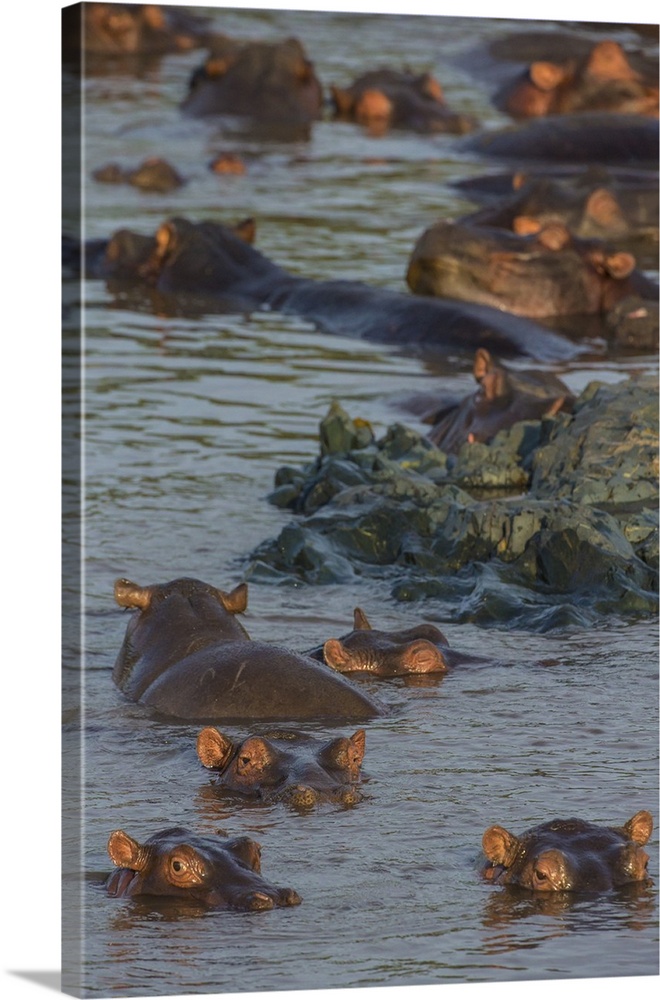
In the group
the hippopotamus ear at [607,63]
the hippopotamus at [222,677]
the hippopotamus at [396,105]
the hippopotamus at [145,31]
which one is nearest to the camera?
the hippopotamus at [222,677]

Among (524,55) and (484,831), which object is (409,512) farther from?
(524,55)

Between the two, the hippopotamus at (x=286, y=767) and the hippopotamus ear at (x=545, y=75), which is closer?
the hippopotamus at (x=286, y=767)

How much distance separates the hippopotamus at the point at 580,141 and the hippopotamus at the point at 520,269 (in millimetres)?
4375

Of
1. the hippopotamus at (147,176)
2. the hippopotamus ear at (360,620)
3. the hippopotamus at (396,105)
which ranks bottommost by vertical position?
the hippopotamus ear at (360,620)

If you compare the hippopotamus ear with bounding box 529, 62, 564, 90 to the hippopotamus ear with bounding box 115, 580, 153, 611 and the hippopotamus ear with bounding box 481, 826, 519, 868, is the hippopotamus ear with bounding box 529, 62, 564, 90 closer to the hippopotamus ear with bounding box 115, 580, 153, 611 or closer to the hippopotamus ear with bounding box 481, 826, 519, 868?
the hippopotamus ear with bounding box 115, 580, 153, 611

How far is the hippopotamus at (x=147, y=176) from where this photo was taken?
16.9 meters

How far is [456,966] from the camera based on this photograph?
4730 mm

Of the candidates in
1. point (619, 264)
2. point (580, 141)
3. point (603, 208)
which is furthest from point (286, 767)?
point (580, 141)

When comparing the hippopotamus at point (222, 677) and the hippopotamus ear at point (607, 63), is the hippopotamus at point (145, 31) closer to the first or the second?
the hippopotamus ear at point (607, 63)

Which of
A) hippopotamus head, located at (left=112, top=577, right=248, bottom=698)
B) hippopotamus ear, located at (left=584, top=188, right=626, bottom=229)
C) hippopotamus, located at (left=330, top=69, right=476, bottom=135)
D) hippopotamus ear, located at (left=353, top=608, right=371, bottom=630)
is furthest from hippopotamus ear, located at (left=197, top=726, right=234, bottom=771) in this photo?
hippopotamus, located at (left=330, top=69, right=476, bottom=135)

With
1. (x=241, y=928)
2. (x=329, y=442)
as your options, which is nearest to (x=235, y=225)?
(x=329, y=442)

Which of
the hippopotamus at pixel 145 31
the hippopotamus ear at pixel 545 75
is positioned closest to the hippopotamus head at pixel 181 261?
the hippopotamus ear at pixel 545 75

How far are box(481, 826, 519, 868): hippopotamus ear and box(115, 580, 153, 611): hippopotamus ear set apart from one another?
1.99 metres

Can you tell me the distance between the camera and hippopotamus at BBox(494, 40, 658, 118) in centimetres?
1875
